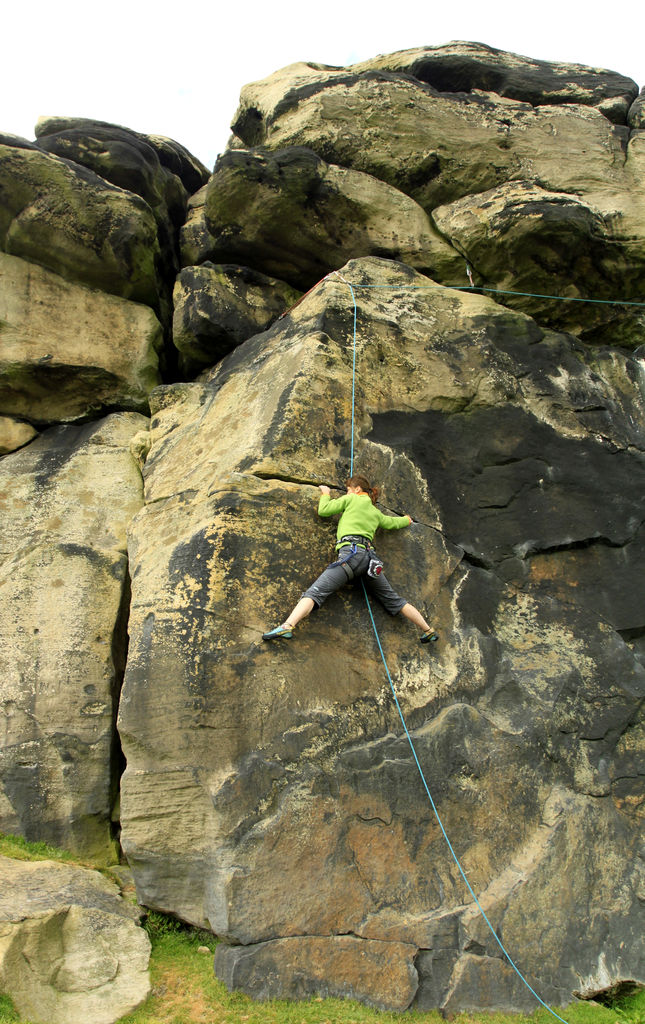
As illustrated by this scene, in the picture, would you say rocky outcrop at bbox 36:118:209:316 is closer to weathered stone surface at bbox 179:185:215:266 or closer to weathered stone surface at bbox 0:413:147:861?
→ weathered stone surface at bbox 179:185:215:266

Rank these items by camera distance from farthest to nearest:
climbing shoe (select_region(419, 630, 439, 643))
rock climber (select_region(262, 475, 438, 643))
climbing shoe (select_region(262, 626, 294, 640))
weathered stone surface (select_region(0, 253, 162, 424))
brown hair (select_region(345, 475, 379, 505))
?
weathered stone surface (select_region(0, 253, 162, 424)) → brown hair (select_region(345, 475, 379, 505)) → climbing shoe (select_region(419, 630, 439, 643)) → rock climber (select_region(262, 475, 438, 643)) → climbing shoe (select_region(262, 626, 294, 640))

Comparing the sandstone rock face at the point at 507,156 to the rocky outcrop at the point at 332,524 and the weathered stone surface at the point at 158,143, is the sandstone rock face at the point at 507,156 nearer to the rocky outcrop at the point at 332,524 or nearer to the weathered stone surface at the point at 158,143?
the rocky outcrop at the point at 332,524

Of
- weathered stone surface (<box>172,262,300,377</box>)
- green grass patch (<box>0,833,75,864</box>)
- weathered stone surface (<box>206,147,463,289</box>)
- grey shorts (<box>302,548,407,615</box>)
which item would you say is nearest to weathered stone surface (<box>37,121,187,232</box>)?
weathered stone surface (<box>206,147,463,289</box>)

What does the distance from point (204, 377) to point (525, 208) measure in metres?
5.19

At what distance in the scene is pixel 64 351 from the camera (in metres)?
10.4

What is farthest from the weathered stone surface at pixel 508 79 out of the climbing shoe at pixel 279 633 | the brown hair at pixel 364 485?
the climbing shoe at pixel 279 633

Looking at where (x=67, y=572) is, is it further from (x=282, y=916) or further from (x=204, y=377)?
(x=282, y=916)

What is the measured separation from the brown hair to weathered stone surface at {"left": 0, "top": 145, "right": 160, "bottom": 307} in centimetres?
562

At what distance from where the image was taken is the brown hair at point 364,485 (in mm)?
7413

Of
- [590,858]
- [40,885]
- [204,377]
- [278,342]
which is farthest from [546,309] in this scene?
[40,885]

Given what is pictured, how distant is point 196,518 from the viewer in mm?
7410

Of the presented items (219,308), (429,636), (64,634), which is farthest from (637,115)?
(64,634)

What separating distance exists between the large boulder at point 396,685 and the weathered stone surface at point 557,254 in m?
1.72

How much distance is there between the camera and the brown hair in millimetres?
7413
